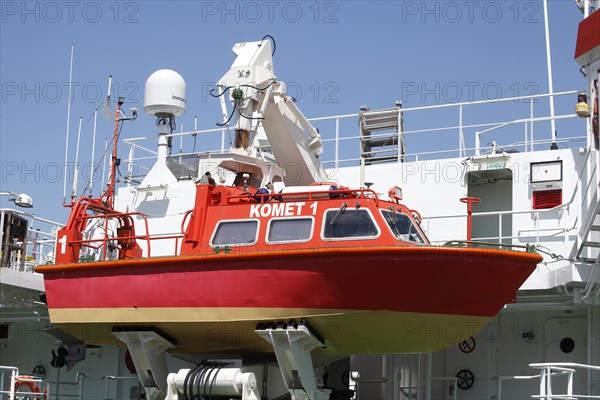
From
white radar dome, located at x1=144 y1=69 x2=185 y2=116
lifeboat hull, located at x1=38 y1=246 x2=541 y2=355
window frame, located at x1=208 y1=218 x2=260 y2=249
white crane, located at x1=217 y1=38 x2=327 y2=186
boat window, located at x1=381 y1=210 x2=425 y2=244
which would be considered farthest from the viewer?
white radar dome, located at x1=144 y1=69 x2=185 y2=116

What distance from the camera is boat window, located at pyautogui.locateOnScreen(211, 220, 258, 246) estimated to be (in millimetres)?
15266

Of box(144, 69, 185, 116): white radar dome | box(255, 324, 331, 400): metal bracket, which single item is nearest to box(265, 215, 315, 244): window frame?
box(255, 324, 331, 400): metal bracket

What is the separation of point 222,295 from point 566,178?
763cm

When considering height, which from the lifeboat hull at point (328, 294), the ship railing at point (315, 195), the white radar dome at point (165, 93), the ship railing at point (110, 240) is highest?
the white radar dome at point (165, 93)

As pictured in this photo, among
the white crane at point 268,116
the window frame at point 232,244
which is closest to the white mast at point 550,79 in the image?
the white crane at point 268,116

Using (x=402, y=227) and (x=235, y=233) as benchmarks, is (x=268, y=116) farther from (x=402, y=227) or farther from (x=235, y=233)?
(x=402, y=227)

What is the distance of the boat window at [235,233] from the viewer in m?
15.3

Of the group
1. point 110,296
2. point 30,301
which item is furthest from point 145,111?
point 110,296

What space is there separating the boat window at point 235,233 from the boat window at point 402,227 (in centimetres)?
221

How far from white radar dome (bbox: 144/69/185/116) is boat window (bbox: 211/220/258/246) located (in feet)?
20.9

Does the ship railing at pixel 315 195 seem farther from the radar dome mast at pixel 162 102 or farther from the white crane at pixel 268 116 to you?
the radar dome mast at pixel 162 102

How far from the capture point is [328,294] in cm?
1437

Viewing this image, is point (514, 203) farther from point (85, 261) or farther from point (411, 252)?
point (85, 261)

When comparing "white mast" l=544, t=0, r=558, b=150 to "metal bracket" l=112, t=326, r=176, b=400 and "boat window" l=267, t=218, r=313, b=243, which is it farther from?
"metal bracket" l=112, t=326, r=176, b=400
